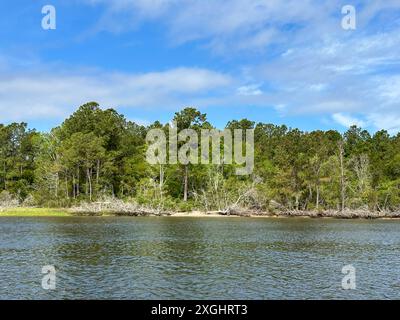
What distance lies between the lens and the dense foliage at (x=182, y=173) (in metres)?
89.6

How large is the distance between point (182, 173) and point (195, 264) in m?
71.0

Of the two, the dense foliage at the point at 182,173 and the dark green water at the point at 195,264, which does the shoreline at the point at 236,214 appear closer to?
the dense foliage at the point at 182,173

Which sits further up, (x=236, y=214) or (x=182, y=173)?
(x=182, y=173)

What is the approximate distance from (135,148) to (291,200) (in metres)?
42.9

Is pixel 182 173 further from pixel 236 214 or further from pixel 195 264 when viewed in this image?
pixel 195 264

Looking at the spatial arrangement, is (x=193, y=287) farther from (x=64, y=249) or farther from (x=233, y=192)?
(x=233, y=192)

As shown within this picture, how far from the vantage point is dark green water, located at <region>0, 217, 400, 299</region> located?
2447cm

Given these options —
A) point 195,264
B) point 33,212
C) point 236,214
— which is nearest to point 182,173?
point 236,214

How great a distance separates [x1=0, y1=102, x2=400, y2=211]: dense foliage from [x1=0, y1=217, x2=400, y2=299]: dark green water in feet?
119

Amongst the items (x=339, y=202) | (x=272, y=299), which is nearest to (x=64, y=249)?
(x=272, y=299)

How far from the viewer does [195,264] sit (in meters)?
32.4

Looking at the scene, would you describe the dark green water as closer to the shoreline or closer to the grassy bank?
the grassy bank

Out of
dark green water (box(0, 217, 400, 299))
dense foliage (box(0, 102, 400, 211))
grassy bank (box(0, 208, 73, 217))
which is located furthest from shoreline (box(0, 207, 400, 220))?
dark green water (box(0, 217, 400, 299))
